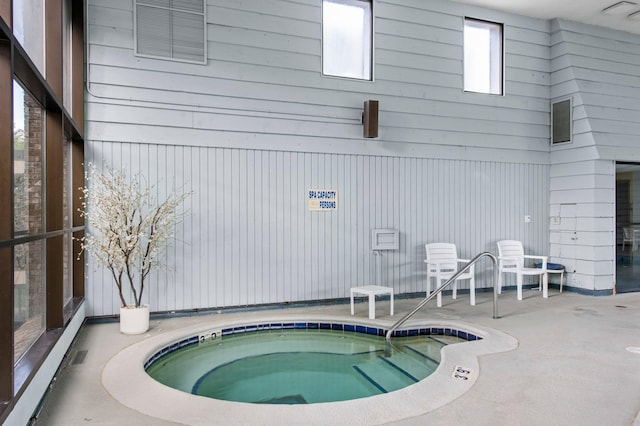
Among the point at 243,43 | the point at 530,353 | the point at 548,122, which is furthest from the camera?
the point at 548,122

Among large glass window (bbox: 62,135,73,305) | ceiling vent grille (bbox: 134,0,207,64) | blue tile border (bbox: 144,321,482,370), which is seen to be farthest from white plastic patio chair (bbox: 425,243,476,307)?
large glass window (bbox: 62,135,73,305)

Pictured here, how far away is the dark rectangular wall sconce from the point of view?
6.31 metres

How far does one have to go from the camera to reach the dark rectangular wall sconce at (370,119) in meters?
6.31

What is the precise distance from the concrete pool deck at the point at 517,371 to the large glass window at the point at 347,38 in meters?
3.26

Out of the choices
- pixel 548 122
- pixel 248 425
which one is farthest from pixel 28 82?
pixel 548 122

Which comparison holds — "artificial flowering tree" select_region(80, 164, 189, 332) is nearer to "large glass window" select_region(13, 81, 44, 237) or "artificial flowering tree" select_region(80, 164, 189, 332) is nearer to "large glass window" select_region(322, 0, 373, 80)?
"large glass window" select_region(13, 81, 44, 237)

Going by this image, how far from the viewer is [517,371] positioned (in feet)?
12.0

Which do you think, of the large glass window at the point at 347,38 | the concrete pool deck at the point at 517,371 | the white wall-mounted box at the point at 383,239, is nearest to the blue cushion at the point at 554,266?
the concrete pool deck at the point at 517,371

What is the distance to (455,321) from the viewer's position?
5297 mm

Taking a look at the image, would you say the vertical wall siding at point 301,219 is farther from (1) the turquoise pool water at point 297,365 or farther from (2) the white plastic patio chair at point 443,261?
(1) the turquoise pool water at point 297,365

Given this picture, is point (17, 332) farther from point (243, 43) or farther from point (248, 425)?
point (243, 43)

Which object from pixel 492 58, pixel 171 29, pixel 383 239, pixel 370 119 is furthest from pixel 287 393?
pixel 492 58

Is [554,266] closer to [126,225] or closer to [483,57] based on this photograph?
[483,57]

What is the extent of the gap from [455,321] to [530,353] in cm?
120
